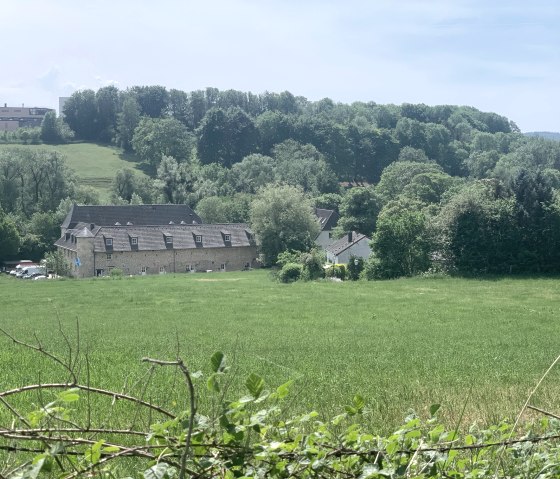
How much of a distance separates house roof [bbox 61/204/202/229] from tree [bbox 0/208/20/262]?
17.6 ft

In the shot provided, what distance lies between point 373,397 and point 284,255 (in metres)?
50.8

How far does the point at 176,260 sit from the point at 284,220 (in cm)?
1242

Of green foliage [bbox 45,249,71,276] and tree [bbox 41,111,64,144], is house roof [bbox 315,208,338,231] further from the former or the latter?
tree [bbox 41,111,64,144]

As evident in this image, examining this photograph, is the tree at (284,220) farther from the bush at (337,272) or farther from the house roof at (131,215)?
the house roof at (131,215)

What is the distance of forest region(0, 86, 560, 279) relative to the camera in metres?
46.3

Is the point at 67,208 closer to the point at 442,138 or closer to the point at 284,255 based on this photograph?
the point at 284,255

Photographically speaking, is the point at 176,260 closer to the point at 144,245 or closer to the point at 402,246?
the point at 144,245

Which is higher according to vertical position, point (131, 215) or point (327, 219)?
point (131, 215)

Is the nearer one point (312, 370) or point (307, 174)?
point (312, 370)

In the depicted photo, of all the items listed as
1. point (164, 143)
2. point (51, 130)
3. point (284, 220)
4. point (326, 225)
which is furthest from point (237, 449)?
point (51, 130)

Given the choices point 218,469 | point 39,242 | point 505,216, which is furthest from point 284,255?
point 218,469

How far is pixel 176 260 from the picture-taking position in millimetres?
72125

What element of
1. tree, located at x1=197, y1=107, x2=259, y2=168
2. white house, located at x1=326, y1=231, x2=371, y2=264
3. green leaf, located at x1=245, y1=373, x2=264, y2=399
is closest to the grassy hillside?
tree, located at x1=197, y1=107, x2=259, y2=168

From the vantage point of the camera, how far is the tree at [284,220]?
224ft
